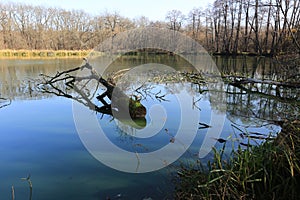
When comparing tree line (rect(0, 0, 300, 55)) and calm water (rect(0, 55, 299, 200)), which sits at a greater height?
tree line (rect(0, 0, 300, 55))

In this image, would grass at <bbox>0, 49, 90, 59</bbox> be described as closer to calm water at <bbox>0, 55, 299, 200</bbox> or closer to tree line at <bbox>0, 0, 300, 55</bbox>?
tree line at <bbox>0, 0, 300, 55</bbox>

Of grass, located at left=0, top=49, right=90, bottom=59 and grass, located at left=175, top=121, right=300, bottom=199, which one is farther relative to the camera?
grass, located at left=0, top=49, right=90, bottom=59

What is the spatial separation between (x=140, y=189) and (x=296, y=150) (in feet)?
4.98

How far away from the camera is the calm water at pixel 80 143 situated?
2723 mm

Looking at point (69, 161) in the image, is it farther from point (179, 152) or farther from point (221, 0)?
point (221, 0)

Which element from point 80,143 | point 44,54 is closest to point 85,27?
point 44,54

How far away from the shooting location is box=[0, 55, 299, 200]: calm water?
2.72 m

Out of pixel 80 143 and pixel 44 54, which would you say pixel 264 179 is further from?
pixel 44 54

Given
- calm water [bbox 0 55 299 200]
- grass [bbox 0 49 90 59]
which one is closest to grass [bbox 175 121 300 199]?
calm water [bbox 0 55 299 200]

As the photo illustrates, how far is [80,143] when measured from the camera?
407 cm

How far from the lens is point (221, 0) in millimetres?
27250

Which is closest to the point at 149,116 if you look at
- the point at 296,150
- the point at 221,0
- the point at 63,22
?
the point at 296,150

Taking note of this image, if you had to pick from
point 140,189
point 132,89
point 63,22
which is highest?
point 63,22

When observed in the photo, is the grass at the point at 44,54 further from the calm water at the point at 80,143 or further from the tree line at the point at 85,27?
the calm water at the point at 80,143
